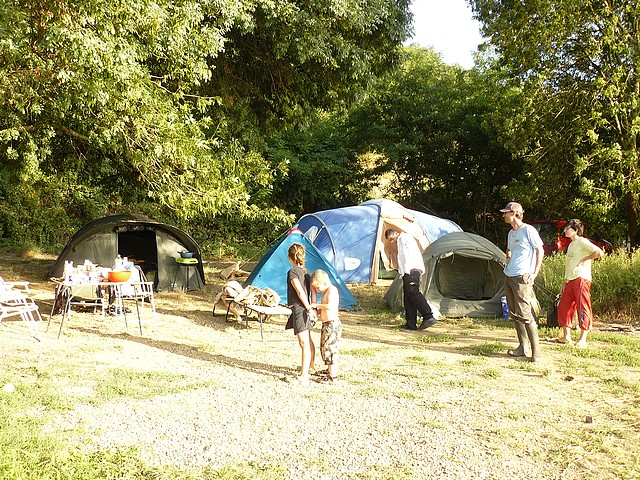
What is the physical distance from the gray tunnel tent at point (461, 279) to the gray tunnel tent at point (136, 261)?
424cm

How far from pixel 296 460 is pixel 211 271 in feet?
37.4

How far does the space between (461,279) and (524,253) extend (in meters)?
3.88

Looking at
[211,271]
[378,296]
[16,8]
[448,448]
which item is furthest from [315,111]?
[448,448]

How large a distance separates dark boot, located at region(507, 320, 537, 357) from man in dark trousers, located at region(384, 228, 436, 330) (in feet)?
6.10

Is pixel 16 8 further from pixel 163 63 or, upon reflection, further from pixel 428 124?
pixel 428 124

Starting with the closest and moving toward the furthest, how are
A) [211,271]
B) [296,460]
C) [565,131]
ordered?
[296,460], [565,131], [211,271]

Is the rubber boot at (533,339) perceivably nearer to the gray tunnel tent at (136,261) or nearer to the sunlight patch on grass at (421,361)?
the sunlight patch on grass at (421,361)

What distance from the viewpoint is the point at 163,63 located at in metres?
8.00

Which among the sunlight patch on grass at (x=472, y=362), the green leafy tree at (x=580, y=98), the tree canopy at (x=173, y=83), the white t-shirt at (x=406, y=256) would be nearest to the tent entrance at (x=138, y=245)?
the tree canopy at (x=173, y=83)

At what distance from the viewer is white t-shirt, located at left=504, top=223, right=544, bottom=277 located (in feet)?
19.8

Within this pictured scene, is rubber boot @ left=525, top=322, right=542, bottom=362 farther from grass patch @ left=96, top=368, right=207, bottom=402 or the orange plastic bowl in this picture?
the orange plastic bowl

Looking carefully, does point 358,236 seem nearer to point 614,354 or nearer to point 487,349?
point 487,349

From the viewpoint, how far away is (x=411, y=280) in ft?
27.1

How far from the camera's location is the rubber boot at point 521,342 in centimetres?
616
